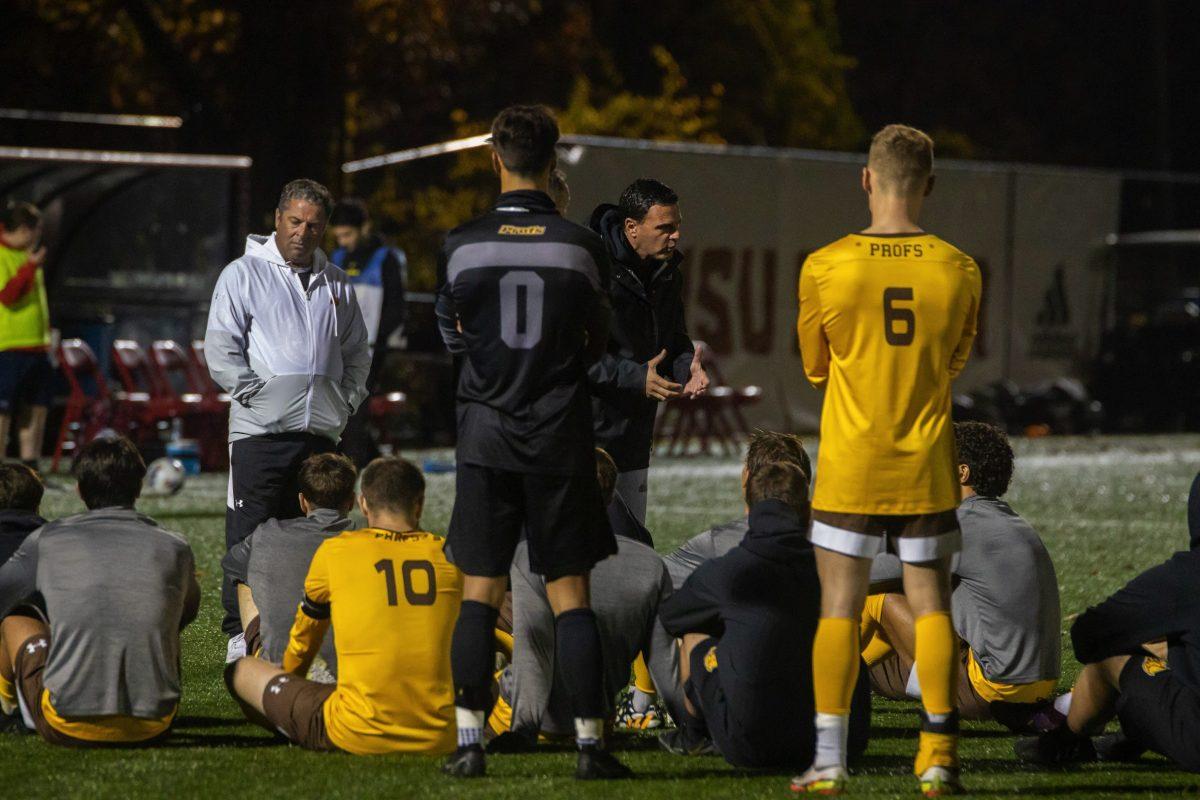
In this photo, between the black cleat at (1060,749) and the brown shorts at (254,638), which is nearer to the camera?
the black cleat at (1060,749)

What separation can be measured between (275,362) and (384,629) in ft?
8.00

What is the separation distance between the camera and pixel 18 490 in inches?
258

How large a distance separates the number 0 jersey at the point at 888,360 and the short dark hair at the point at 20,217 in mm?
10933

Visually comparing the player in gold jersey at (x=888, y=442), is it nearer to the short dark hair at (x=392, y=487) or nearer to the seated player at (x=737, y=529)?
the seated player at (x=737, y=529)

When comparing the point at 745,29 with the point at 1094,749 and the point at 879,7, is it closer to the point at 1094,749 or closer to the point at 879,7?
the point at 879,7

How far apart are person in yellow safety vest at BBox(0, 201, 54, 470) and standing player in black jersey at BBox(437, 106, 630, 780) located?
9863 mm

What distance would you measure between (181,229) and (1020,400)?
1081 centimetres

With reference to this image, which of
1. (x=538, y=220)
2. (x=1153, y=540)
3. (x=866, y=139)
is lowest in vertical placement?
(x=1153, y=540)

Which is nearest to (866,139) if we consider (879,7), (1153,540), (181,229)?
(879,7)

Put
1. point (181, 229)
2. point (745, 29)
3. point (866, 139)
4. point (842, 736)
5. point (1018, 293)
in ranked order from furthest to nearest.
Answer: point (866, 139)
point (745, 29)
point (1018, 293)
point (181, 229)
point (842, 736)

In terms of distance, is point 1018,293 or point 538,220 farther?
point 1018,293

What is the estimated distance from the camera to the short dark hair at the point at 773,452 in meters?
6.13

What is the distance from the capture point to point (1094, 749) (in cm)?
631

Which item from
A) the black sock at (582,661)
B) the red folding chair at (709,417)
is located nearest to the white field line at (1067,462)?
the red folding chair at (709,417)
